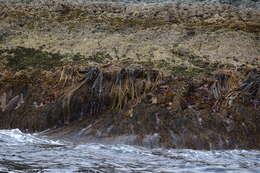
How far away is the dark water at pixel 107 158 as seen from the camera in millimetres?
5520

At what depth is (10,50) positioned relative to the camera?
34.6 feet

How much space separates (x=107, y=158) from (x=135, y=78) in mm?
2965

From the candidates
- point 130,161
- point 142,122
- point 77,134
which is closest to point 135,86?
point 142,122

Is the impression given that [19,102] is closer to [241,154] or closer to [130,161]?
[130,161]

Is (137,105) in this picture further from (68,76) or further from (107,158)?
(107,158)

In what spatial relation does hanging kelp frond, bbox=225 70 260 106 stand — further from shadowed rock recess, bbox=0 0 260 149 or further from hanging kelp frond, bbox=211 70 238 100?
hanging kelp frond, bbox=211 70 238 100

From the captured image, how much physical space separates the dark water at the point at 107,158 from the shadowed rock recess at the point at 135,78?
47 centimetres

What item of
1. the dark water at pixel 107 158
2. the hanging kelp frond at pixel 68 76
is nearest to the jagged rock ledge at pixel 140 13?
the hanging kelp frond at pixel 68 76

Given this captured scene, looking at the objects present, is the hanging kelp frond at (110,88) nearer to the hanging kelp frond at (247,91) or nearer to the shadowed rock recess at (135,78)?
the shadowed rock recess at (135,78)

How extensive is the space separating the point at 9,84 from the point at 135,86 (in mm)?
2729

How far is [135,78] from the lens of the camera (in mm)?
8938

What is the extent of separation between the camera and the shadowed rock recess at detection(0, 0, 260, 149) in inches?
311

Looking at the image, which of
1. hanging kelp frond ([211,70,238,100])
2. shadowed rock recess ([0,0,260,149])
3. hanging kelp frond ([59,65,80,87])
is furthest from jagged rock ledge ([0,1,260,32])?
hanging kelp frond ([59,65,80,87])

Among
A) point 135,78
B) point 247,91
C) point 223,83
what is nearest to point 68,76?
point 135,78
